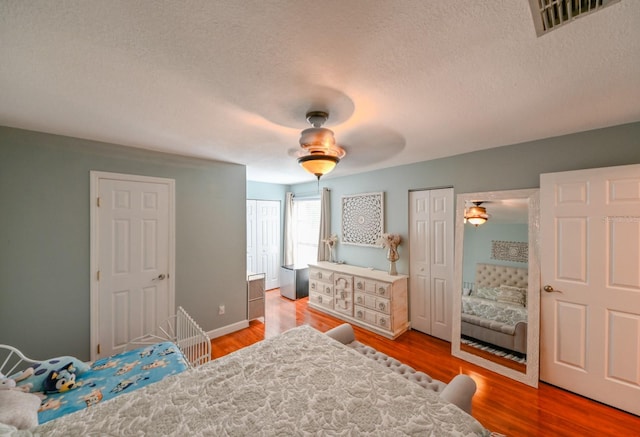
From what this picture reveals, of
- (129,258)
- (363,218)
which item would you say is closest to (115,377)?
(129,258)

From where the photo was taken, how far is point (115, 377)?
73.6 inches

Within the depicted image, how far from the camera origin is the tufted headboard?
2.58m

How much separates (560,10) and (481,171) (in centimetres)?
218

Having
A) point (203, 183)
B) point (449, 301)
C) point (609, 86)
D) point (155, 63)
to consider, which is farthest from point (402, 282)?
point (155, 63)

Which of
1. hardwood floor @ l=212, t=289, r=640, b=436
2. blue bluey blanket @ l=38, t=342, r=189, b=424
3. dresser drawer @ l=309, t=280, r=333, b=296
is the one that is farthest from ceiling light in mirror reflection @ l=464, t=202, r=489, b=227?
blue bluey blanket @ l=38, t=342, r=189, b=424

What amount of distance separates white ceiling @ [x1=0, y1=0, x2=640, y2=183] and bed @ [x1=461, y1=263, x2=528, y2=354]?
150 centimetres

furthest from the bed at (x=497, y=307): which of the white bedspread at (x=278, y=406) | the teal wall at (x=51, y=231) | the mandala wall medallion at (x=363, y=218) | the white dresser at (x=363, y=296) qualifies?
A: the teal wall at (x=51, y=231)

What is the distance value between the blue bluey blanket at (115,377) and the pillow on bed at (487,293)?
3.10m

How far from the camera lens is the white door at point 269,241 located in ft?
17.6

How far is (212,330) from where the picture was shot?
133 inches

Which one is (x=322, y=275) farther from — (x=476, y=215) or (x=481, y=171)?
(x=481, y=171)

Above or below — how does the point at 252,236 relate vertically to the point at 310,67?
below

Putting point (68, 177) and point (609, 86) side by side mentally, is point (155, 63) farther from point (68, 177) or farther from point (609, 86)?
point (609, 86)

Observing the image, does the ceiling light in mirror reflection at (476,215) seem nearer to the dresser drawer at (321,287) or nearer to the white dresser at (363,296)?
the white dresser at (363,296)
